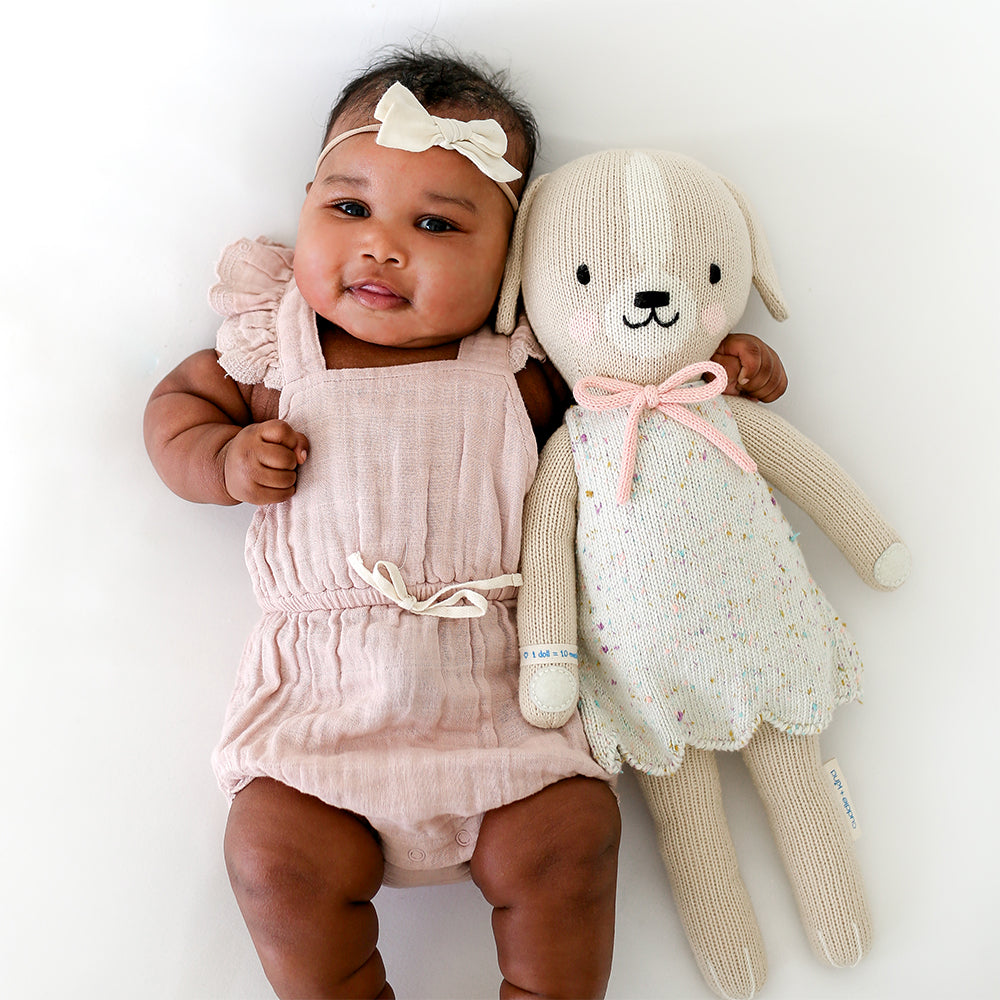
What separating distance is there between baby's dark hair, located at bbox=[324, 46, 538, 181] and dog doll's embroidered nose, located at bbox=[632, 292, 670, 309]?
301 mm

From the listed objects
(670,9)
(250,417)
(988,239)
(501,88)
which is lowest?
(250,417)

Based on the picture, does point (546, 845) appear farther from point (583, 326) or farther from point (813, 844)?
point (583, 326)

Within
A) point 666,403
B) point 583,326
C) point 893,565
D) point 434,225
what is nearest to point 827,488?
point 893,565

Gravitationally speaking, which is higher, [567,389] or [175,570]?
[567,389]

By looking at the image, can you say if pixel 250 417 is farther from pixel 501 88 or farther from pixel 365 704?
pixel 501 88

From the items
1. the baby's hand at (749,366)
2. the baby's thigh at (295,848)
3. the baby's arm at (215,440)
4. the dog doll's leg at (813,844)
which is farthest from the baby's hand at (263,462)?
the dog doll's leg at (813,844)

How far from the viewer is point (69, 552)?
131 centimetres

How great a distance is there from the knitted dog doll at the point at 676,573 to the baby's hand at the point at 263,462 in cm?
31

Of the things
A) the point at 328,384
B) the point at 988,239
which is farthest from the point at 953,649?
the point at 328,384

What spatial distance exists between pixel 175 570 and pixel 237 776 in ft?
1.21

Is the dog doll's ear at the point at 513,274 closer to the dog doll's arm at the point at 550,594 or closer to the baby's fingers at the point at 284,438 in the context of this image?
the dog doll's arm at the point at 550,594

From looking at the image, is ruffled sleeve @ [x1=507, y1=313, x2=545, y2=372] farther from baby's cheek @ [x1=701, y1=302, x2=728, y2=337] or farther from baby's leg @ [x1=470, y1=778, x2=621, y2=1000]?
baby's leg @ [x1=470, y1=778, x2=621, y2=1000]

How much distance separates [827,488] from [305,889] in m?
0.82

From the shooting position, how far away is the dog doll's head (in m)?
1.19
